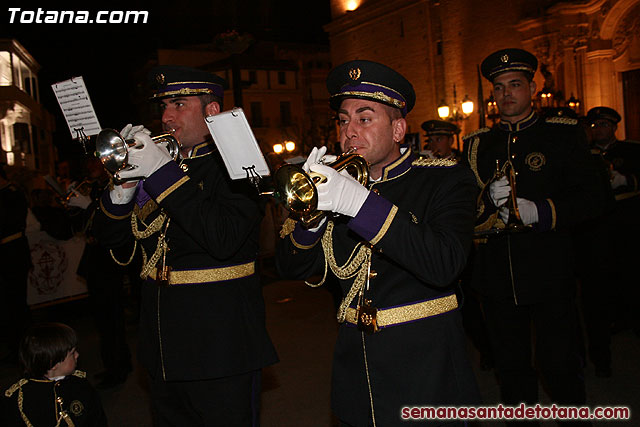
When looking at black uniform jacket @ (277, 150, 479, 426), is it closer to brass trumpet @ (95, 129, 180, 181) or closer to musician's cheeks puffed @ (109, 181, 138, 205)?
brass trumpet @ (95, 129, 180, 181)

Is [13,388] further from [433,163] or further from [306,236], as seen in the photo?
[433,163]

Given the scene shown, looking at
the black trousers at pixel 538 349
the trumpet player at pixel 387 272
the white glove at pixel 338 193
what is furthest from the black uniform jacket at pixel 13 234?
the white glove at pixel 338 193

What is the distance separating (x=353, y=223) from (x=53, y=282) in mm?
7402

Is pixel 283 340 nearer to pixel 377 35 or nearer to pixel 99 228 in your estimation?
pixel 99 228

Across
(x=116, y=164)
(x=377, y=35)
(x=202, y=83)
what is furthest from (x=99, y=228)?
(x=377, y=35)

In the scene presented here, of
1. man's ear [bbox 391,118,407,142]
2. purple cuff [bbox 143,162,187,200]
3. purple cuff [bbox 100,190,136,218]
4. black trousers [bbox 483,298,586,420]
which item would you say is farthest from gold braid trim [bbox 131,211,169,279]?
black trousers [bbox 483,298,586,420]

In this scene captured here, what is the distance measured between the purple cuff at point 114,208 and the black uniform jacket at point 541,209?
6.95ft

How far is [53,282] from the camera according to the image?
8.29 metres

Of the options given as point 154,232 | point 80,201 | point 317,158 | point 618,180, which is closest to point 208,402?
point 154,232

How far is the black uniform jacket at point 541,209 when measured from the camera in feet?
11.6

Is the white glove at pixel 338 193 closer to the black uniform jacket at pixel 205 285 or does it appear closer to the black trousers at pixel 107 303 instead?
the black uniform jacket at pixel 205 285

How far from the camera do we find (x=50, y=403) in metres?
3.30

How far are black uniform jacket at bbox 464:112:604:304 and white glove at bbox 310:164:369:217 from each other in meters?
1.77

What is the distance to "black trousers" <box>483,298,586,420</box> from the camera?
11.5 ft
